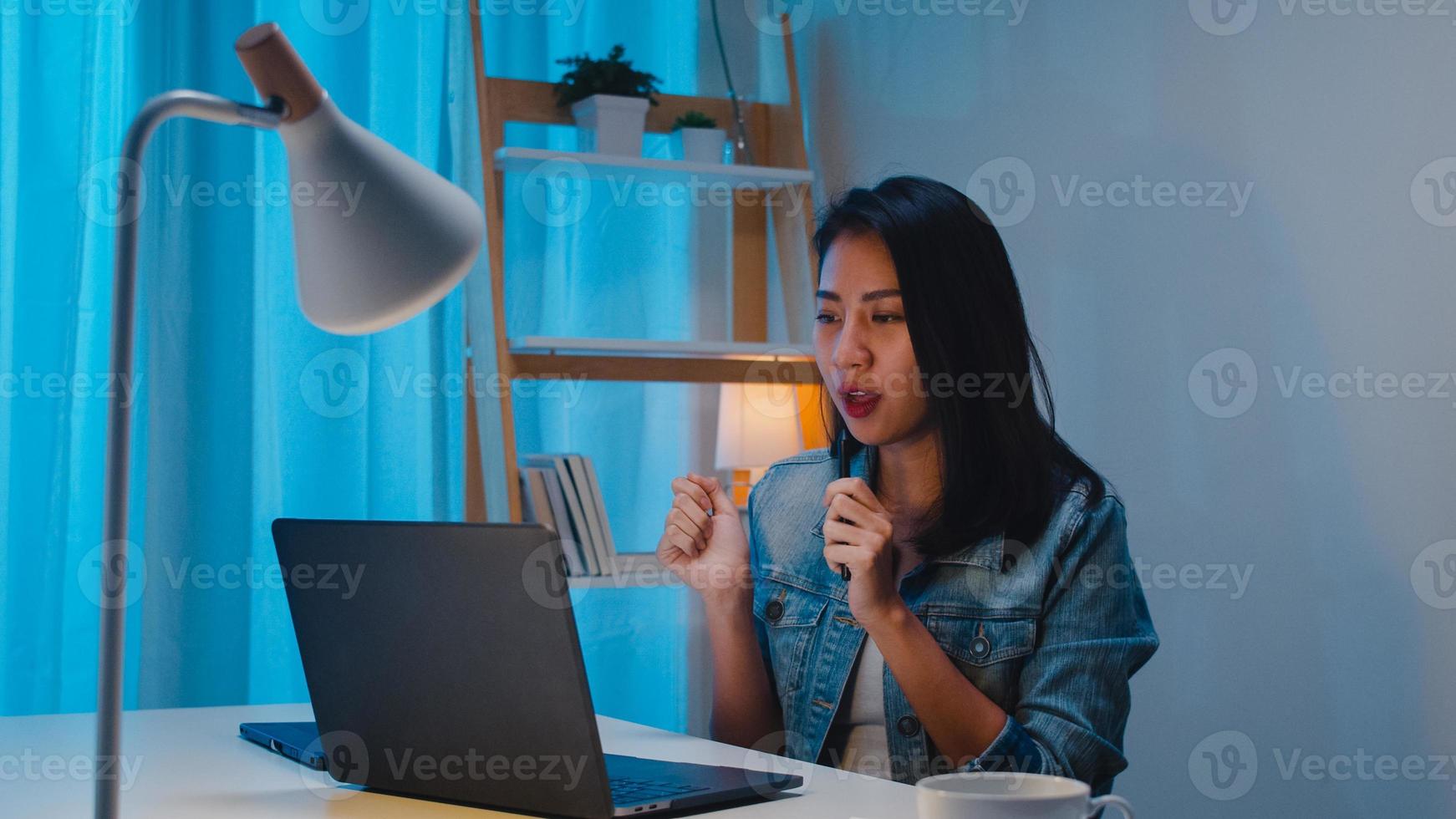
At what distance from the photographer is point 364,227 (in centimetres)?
74

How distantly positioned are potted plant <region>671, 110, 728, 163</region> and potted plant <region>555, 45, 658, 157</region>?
10cm

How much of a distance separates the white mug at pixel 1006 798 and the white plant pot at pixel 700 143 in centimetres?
199

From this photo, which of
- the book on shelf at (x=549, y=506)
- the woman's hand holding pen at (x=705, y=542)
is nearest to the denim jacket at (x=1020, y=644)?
the woman's hand holding pen at (x=705, y=542)

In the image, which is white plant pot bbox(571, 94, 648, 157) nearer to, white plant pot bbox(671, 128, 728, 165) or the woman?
white plant pot bbox(671, 128, 728, 165)

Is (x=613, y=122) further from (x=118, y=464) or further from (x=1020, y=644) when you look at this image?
(x=118, y=464)

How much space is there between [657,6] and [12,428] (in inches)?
60.5

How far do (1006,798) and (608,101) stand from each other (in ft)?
6.56

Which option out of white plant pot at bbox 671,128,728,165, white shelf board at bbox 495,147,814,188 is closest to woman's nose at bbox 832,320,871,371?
white shelf board at bbox 495,147,814,188

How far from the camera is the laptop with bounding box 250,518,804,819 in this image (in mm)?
881

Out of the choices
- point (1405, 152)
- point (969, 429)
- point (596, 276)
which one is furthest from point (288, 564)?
point (596, 276)

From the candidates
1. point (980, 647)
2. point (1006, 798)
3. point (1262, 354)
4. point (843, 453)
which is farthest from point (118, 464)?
point (1262, 354)

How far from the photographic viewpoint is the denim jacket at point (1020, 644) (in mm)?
1289

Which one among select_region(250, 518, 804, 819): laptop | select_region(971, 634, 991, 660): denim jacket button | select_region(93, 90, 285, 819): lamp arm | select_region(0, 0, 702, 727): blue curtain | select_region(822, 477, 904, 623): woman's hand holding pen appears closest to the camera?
select_region(93, 90, 285, 819): lamp arm

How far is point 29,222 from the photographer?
2244 millimetres
